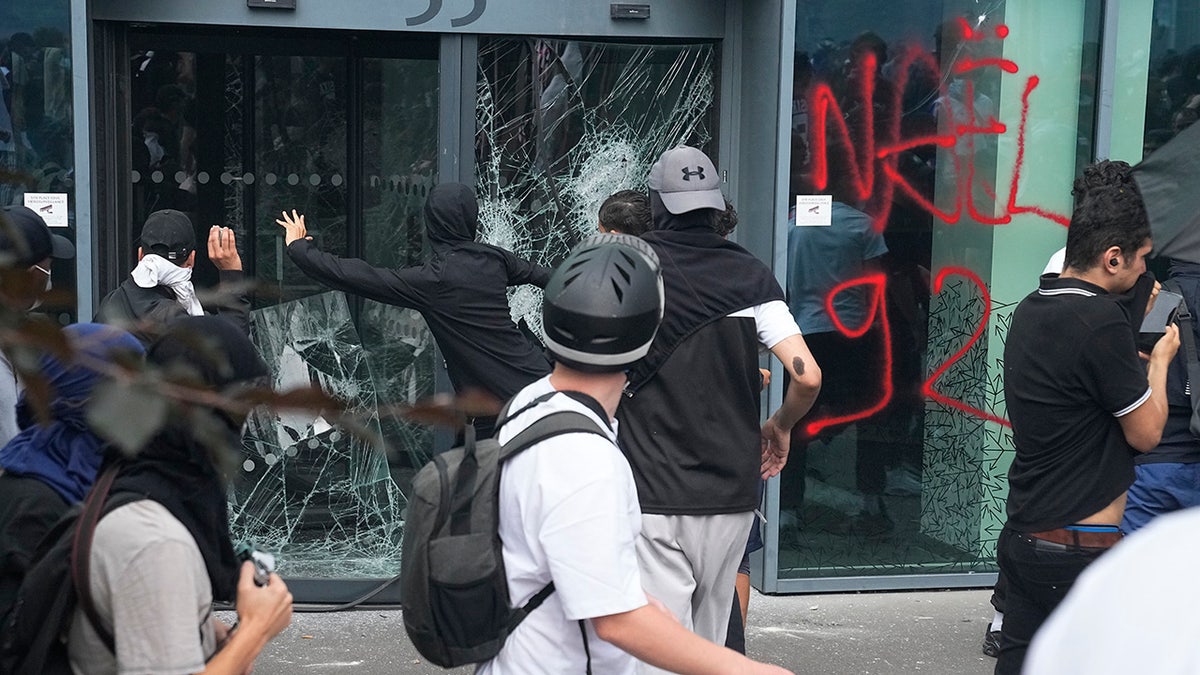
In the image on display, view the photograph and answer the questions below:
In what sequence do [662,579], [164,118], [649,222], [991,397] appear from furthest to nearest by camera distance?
→ [991,397], [164,118], [649,222], [662,579]

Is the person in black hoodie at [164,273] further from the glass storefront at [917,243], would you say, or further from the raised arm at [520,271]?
the glass storefront at [917,243]

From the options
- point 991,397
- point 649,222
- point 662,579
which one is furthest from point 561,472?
point 991,397

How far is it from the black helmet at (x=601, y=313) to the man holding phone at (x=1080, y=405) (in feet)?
4.68

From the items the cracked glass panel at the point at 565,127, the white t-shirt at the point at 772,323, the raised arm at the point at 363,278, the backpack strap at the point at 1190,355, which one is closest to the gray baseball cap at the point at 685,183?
the white t-shirt at the point at 772,323

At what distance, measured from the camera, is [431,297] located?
4969mm

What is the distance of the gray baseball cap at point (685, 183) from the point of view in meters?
3.98

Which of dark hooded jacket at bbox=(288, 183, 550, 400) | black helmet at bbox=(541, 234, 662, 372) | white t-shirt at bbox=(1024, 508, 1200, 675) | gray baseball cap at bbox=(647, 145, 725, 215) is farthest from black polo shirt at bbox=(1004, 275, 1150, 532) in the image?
white t-shirt at bbox=(1024, 508, 1200, 675)

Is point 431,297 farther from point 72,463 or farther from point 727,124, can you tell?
point 72,463

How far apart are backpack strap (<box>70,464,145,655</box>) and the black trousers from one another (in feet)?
7.69

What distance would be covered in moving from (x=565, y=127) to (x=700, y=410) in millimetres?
2255

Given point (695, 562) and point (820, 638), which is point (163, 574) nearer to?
point (695, 562)

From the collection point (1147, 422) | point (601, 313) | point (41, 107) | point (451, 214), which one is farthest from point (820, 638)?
point (41, 107)

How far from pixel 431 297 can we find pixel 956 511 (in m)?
2.64

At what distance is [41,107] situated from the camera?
211 inches
